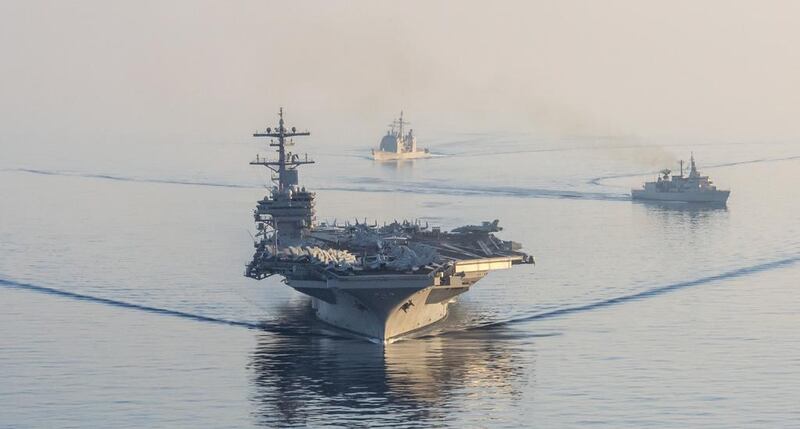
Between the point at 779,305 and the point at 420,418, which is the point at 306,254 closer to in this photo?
the point at 420,418

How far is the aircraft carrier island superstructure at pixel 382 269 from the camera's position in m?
53.2

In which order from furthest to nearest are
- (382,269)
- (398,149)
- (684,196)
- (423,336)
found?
(398,149)
(684,196)
(423,336)
(382,269)

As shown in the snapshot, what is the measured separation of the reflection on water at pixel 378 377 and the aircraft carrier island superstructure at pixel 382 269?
104 centimetres

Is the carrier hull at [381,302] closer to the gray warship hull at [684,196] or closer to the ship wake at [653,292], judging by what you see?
the ship wake at [653,292]

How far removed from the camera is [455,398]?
46781 millimetres

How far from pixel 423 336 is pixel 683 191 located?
6939 centimetres

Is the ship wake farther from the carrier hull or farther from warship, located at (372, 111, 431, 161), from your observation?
warship, located at (372, 111, 431, 161)

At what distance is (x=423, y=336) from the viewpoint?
2203 inches

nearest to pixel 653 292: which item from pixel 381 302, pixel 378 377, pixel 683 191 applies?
pixel 381 302

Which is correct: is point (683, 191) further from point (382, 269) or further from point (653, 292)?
point (382, 269)

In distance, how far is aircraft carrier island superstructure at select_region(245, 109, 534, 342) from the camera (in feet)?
175

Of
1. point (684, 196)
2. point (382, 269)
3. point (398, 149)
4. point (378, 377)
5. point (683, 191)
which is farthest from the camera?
point (398, 149)

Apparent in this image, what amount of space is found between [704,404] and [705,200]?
75533 millimetres

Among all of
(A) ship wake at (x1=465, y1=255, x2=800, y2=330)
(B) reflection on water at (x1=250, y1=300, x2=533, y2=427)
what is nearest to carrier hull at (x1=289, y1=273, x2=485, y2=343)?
(B) reflection on water at (x1=250, y1=300, x2=533, y2=427)
